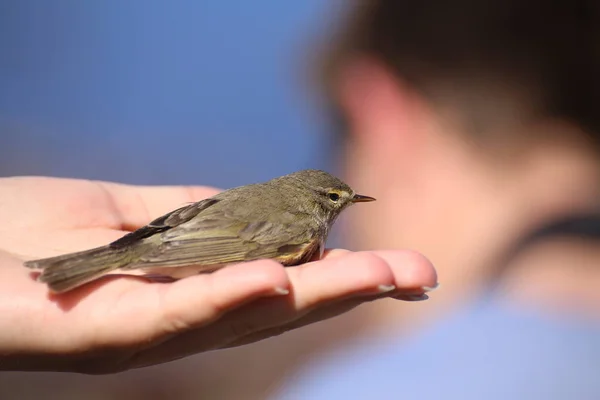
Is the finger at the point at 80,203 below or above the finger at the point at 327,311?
above

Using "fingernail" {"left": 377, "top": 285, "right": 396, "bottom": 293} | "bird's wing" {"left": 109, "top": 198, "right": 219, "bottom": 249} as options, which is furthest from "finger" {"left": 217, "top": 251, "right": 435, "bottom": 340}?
"bird's wing" {"left": 109, "top": 198, "right": 219, "bottom": 249}

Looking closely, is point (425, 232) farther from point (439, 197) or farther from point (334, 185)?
point (334, 185)

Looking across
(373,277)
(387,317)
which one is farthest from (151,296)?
(387,317)

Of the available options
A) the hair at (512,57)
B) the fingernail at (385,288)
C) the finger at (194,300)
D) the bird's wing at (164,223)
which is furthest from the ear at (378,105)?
the finger at (194,300)

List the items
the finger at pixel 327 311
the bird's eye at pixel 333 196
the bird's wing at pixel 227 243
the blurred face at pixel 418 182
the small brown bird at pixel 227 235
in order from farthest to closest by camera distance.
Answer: the blurred face at pixel 418 182, the bird's eye at pixel 333 196, the bird's wing at pixel 227 243, the small brown bird at pixel 227 235, the finger at pixel 327 311

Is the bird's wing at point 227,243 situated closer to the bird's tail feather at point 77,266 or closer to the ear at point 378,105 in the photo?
the bird's tail feather at point 77,266

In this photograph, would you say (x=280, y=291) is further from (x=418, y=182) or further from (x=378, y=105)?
(x=378, y=105)

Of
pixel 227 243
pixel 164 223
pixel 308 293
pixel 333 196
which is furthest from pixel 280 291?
pixel 333 196
